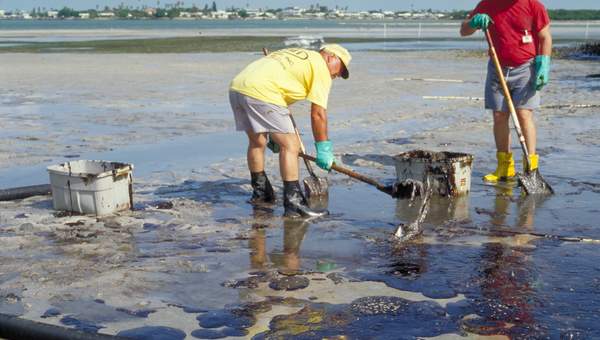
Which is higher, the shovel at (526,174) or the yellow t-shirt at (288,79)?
the yellow t-shirt at (288,79)

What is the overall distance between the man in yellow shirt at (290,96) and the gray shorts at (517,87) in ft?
6.73

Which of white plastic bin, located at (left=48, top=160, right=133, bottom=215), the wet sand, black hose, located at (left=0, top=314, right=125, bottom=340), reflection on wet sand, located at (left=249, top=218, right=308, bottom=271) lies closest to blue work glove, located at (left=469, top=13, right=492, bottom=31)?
the wet sand

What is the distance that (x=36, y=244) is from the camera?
5875 mm

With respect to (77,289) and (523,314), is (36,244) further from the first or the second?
(523,314)

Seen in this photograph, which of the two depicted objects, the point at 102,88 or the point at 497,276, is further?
the point at 102,88

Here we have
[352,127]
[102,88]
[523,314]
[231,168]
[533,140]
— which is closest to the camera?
[523,314]

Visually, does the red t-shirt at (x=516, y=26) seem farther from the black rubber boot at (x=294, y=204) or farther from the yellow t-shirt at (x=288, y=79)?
the black rubber boot at (x=294, y=204)

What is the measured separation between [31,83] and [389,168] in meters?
13.0

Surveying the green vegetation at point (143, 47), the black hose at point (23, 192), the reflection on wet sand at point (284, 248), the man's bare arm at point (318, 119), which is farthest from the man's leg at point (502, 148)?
the green vegetation at point (143, 47)

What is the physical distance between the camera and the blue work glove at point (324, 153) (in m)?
6.55

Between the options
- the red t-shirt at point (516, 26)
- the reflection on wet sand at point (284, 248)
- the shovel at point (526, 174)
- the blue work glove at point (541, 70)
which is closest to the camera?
the reflection on wet sand at point (284, 248)

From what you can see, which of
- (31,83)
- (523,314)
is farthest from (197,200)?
(31,83)

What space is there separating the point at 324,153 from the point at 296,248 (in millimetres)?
1027

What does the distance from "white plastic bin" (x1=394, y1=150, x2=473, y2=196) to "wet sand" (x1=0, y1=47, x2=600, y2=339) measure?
0.18 m
